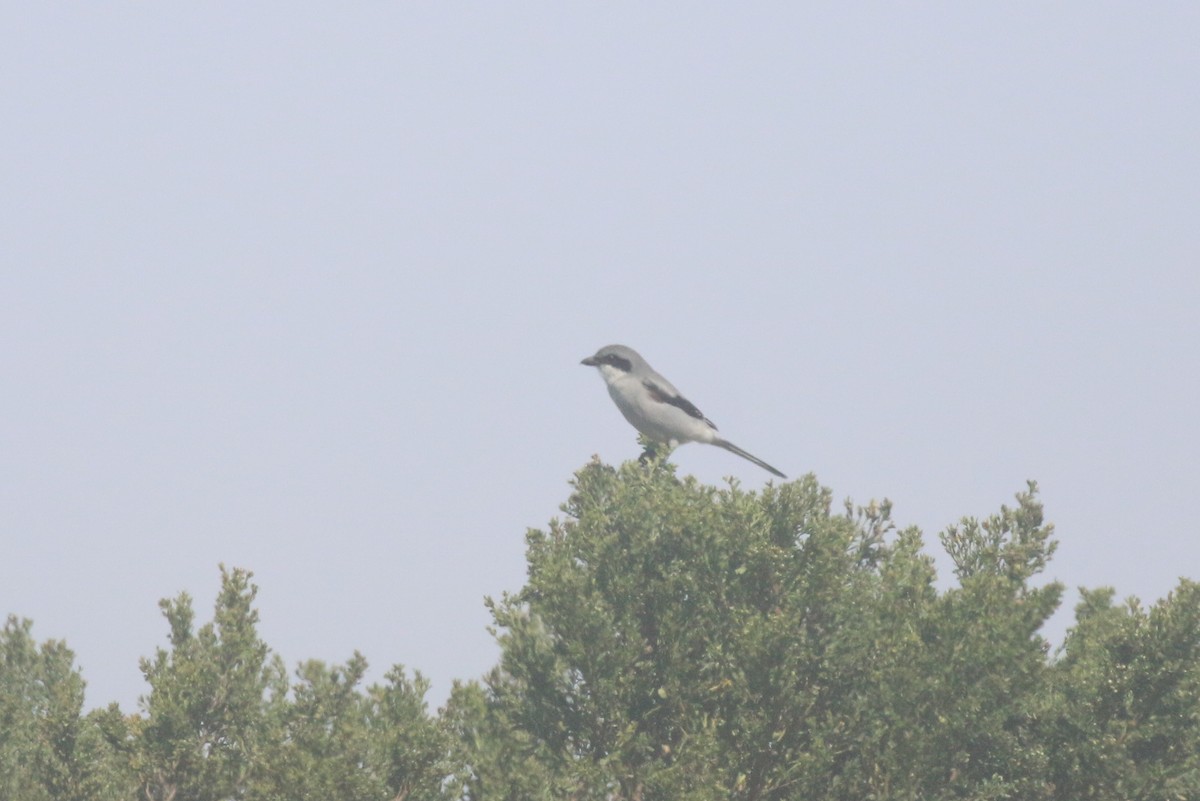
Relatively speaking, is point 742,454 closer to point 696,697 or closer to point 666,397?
point 666,397

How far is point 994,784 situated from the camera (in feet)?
47.6

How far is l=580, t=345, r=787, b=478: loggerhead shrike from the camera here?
20.5m

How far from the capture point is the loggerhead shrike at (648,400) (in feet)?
67.4

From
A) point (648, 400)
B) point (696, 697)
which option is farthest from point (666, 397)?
point (696, 697)

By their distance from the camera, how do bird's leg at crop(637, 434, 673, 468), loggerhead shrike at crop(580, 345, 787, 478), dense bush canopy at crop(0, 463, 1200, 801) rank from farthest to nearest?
loggerhead shrike at crop(580, 345, 787, 478)
bird's leg at crop(637, 434, 673, 468)
dense bush canopy at crop(0, 463, 1200, 801)

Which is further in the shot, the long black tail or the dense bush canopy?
the long black tail

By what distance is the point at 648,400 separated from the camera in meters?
20.6

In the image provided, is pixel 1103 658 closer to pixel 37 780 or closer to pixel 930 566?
pixel 930 566

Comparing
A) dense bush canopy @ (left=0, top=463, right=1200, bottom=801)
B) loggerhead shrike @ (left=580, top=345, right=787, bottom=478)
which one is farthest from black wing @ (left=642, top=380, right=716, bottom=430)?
dense bush canopy @ (left=0, top=463, right=1200, bottom=801)

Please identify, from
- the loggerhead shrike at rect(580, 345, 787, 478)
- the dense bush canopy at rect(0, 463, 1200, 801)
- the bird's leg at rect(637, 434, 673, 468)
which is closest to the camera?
the dense bush canopy at rect(0, 463, 1200, 801)

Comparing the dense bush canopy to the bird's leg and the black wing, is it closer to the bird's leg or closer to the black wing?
the bird's leg

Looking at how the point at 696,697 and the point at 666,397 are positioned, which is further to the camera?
the point at 666,397

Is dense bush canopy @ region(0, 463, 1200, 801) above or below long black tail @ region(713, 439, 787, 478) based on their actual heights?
below

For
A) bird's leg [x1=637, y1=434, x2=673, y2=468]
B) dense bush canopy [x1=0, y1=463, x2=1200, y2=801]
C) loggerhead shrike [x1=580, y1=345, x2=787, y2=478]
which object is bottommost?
dense bush canopy [x1=0, y1=463, x2=1200, y2=801]
